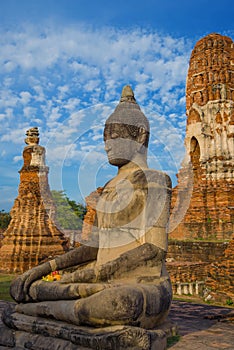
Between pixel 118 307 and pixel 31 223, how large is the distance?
563 inches

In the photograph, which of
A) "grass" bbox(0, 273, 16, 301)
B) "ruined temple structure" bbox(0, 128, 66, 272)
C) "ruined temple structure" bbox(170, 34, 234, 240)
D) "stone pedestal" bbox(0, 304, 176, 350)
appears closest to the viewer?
"stone pedestal" bbox(0, 304, 176, 350)

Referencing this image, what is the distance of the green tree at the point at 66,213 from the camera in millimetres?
25164

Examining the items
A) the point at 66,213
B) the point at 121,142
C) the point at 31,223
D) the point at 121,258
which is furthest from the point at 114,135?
the point at 66,213

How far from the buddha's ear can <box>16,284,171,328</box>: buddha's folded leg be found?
194 cm

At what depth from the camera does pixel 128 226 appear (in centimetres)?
455

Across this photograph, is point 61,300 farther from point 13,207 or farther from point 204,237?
point 204,237

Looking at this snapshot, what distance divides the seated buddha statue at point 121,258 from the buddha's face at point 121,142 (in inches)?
0.5

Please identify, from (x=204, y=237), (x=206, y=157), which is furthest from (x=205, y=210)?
(x=206, y=157)

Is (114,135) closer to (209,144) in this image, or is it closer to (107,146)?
(107,146)

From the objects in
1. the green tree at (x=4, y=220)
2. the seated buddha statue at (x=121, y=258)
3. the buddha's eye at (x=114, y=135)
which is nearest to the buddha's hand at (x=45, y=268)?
the seated buddha statue at (x=121, y=258)

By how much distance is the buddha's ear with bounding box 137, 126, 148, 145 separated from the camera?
16.0ft

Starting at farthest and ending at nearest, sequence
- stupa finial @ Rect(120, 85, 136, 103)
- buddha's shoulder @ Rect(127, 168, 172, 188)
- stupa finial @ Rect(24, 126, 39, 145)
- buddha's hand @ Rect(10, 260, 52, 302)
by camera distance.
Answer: stupa finial @ Rect(24, 126, 39, 145), stupa finial @ Rect(120, 85, 136, 103), buddha's shoulder @ Rect(127, 168, 172, 188), buddha's hand @ Rect(10, 260, 52, 302)

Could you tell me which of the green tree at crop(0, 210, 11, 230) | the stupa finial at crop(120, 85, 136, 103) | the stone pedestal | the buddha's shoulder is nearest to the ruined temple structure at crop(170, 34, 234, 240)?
the stupa finial at crop(120, 85, 136, 103)

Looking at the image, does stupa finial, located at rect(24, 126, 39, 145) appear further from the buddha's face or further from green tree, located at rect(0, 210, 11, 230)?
green tree, located at rect(0, 210, 11, 230)
